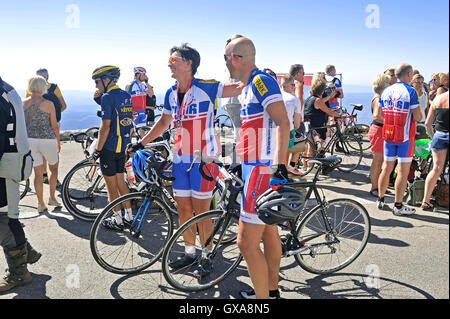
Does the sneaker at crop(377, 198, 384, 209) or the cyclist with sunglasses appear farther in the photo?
the sneaker at crop(377, 198, 384, 209)

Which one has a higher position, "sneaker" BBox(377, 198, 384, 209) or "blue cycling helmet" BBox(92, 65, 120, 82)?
"blue cycling helmet" BBox(92, 65, 120, 82)

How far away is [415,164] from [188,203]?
14.7 ft

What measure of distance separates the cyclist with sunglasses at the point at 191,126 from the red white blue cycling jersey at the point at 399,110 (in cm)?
282

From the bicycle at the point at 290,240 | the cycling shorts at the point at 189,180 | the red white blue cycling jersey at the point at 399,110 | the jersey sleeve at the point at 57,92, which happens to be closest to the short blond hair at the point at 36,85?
the jersey sleeve at the point at 57,92

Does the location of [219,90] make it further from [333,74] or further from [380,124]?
[333,74]

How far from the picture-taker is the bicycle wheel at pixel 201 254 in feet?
10.5

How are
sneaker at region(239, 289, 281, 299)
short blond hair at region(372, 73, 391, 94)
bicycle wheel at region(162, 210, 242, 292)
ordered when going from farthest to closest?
short blond hair at region(372, 73, 391, 94) → bicycle wheel at region(162, 210, 242, 292) → sneaker at region(239, 289, 281, 299)

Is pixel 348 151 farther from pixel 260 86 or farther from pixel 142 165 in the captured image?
pixel 260 86

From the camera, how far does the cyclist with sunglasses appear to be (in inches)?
136

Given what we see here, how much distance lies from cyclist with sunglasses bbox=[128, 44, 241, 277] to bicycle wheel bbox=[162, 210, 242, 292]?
0.06 m

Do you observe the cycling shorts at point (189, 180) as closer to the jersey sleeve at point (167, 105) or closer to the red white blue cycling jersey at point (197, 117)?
the red white blue cycling jersey at point (197, 117)

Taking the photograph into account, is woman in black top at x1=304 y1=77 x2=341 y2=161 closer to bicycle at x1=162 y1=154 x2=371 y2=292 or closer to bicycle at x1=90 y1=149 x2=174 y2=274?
bicycle at x1=162 y1=154 x2=371 y2=292

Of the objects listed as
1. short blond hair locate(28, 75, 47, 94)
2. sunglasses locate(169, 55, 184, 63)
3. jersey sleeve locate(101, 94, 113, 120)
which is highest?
sunglasses locate(169, 55, 184, 63)

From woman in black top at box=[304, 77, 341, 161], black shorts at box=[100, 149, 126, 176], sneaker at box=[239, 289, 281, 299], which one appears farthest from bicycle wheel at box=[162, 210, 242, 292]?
woman in black top at box=[304, 77, 341, 161]
